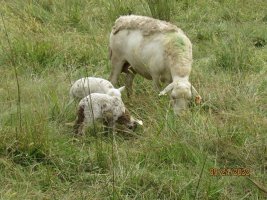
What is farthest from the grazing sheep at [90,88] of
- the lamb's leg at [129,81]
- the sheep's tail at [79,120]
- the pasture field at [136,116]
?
the lamb's leg at [129,81]

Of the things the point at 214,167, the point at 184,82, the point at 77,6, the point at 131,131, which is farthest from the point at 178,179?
the point at 77,6

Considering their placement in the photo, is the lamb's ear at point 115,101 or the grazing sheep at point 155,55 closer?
the lamb's ear at point 115,101

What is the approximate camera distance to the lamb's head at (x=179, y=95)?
16.6ft

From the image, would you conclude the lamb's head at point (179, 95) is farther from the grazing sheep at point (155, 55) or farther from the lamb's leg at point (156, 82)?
the lamb's leg at point (156, 82)

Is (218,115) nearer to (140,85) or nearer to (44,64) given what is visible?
(140,85)

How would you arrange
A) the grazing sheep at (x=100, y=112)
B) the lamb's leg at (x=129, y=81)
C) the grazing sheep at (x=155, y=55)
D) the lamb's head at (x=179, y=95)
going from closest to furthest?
1. the grazing sheep at (x=100, y=112)
2. the lamb's head at (x=179, y=95)
3. the grazing sheep at (x=155, y=55)
4. the lamb's leg at (x=129, y=81)

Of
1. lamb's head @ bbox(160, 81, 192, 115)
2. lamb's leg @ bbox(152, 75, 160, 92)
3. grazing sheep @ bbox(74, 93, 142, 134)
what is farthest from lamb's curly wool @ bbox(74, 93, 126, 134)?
lamb's leg @ bbox(152, 75, 160, 92)

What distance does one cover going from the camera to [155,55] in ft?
18.5

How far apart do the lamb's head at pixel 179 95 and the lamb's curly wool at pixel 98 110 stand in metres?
0.47

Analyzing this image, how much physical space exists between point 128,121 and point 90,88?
0.61m

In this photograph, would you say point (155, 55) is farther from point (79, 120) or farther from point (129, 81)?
point (79, 120)

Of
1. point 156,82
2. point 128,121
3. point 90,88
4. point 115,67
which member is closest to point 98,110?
point 128,121

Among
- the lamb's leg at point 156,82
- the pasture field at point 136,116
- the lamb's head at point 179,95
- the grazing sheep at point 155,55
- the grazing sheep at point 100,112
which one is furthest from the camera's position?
the lamb's leg at point 156,82

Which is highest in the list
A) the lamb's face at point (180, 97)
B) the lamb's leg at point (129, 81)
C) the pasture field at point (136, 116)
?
the lamb's face at point (180, 97)
